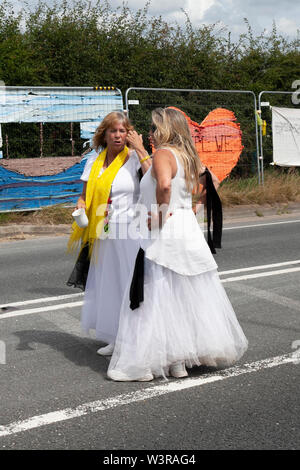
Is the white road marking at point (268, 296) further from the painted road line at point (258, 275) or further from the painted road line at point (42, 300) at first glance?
the painted road line at point (42, 300)

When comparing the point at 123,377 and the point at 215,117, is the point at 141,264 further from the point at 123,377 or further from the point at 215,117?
the point at 215,117

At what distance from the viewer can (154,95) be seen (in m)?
14.5

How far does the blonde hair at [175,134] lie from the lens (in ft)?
14.4

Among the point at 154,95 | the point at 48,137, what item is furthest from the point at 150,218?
the point at 154,95

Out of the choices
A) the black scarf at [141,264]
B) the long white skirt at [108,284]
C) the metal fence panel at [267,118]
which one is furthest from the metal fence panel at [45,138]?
the black scarf at [141,264]

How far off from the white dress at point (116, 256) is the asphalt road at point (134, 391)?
31cm

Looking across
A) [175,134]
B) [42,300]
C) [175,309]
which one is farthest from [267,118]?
[175,309]

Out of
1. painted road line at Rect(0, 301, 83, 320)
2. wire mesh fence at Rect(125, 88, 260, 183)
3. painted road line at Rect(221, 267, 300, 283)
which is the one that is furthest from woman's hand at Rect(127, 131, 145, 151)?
wire mesh fence at Rect(125, 88, 260, 183)

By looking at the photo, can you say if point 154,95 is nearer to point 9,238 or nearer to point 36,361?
point 9,238

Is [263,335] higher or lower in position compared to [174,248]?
lower

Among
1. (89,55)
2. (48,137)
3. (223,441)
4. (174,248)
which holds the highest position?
(89,55)

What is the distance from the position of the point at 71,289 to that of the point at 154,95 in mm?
8244

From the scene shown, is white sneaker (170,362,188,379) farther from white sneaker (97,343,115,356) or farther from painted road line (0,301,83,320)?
painted road line (0,301,83,320)

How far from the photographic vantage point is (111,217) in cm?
500
